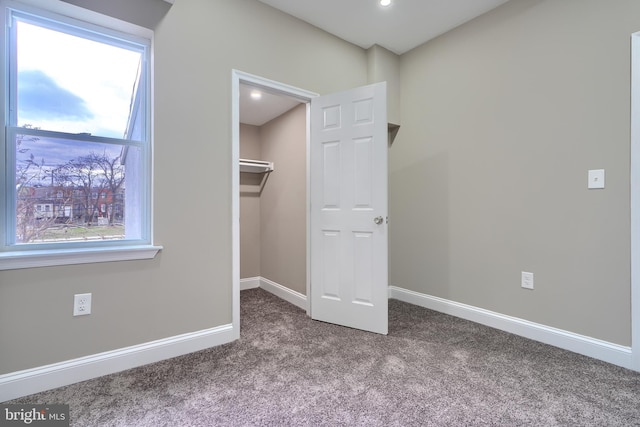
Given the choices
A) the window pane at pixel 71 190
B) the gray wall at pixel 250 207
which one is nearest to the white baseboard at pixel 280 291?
the gray wall at pixel 250 207

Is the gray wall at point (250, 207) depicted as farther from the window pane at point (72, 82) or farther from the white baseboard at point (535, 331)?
the white baseboard at point (535, 331)

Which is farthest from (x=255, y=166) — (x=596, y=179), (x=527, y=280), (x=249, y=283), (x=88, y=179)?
(x=596, y=179)

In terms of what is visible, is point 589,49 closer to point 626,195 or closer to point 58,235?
point 626,195

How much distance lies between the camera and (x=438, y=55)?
2932 millimetres

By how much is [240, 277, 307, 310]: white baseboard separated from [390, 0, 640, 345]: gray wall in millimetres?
1187

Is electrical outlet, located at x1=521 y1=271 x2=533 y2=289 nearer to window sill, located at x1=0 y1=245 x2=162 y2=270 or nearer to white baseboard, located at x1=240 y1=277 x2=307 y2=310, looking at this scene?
white baseboard, located at x1=240 y1=277 x2=307 y2=310

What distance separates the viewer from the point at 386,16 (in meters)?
2.61

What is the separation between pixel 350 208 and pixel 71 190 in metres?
1.95

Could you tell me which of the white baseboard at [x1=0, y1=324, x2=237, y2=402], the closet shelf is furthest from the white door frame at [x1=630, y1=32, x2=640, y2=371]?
the closet shelf

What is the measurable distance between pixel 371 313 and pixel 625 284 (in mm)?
1677

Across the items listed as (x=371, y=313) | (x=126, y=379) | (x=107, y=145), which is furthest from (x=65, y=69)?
(x=371, y=313)

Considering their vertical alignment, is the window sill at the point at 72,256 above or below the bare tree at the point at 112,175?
below

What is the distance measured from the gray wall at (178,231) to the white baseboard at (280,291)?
0.97 m

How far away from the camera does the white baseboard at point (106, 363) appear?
5.19 ft
